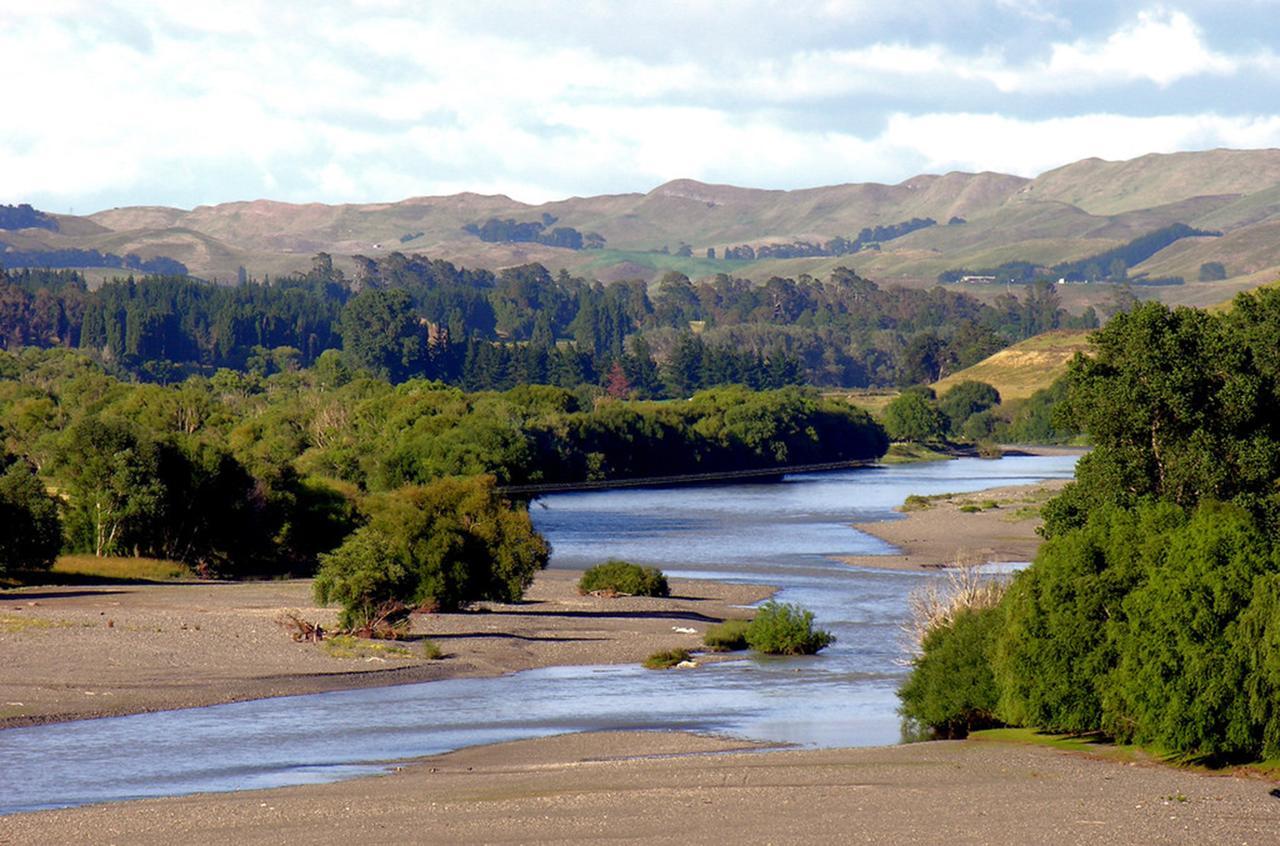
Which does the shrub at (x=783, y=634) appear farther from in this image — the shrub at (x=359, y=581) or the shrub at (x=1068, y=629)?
the shrub at (x=1068, y=629)

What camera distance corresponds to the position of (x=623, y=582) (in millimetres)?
63750

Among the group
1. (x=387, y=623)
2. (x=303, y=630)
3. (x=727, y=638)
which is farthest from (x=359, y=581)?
(x=727, y=638)

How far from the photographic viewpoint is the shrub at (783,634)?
4906 cm

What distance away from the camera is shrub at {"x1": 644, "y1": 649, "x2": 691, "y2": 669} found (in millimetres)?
46156

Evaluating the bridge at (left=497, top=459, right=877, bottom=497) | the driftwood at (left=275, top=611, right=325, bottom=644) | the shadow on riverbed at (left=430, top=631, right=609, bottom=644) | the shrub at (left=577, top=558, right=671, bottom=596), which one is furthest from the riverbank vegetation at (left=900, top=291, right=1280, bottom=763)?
the bridge at (left=497, top=459, right=877, bottom=497)

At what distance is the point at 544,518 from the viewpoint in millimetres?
109938

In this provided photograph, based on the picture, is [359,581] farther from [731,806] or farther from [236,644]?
[731,806]

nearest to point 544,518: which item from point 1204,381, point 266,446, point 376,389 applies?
point 266,446

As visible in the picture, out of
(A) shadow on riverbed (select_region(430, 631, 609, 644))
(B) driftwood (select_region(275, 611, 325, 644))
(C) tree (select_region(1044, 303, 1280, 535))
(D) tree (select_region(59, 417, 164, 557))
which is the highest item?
(C) tree (select_region(1044, 303, 1280, 535))

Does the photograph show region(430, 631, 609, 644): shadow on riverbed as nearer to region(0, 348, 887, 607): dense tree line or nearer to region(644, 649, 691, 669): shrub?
region(0, 348, 887, 607): dense tree line

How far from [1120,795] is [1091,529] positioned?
7.09 metres

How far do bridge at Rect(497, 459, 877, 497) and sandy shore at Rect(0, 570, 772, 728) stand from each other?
2532 inches

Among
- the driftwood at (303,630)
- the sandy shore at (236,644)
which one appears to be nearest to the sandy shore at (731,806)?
the sandy shore at (236,644)

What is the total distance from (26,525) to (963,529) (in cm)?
5337
